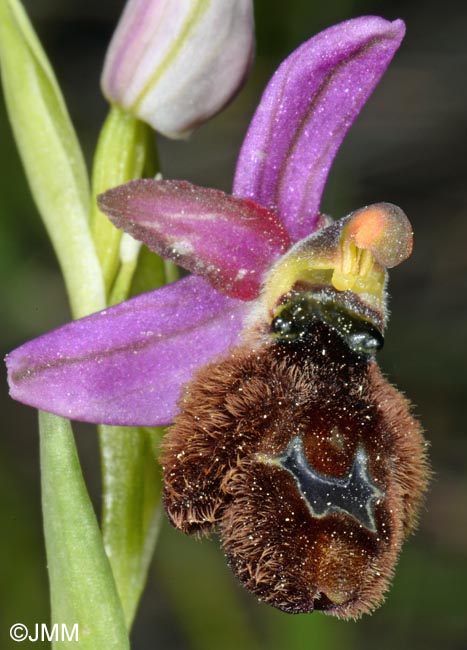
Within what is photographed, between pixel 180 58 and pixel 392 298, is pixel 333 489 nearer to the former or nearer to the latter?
pixel 180 58

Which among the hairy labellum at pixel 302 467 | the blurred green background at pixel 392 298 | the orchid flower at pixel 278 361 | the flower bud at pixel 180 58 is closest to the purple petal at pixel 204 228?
the orchid flower at pixel 278 361

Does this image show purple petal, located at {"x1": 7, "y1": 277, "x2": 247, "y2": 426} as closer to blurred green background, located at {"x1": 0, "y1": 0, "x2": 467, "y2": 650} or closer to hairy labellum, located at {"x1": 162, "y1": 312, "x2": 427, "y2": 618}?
hairy labellum, located at {"x1": 162, "y1": 312, "x2": 427, "y2": 618}

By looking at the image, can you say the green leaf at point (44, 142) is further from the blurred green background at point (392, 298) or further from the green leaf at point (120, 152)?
the blurred green background at point (392, 298)

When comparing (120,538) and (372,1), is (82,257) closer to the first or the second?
(120,538)

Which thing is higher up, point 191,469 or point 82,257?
point 82,257

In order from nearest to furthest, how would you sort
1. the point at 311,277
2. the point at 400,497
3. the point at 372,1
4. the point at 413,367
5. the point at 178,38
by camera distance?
1. the point at 400,497
2. the point at 311,277
3. the point at 178,38
4. the point at 413,367
5. the point at 372,1

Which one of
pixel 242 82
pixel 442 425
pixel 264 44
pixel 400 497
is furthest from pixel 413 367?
pixel 400 497

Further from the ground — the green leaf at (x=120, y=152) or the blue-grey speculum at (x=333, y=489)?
the green leaf at (x=120, y=152)

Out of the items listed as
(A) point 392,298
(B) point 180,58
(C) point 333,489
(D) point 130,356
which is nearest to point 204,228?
(D) point 130,356
